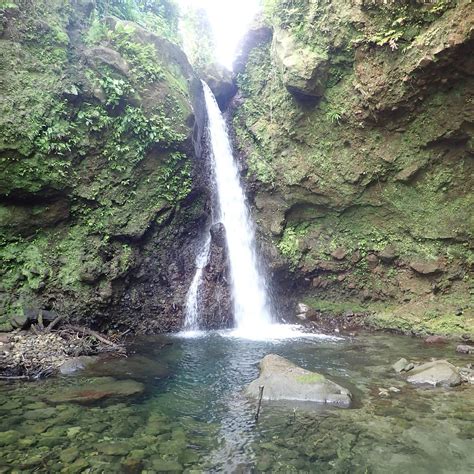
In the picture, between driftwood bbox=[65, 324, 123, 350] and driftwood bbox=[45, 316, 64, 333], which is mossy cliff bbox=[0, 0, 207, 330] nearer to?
driftwood bbox=[45, 316, 64, 333]

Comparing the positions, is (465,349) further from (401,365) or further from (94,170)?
(94,170)

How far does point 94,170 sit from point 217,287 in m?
4.76

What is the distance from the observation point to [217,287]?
11.8m

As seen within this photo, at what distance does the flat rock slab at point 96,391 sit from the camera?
582 centimetres

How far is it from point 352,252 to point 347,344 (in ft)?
10.6

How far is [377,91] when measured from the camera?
988cm

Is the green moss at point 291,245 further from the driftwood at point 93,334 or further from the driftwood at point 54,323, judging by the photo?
the driftwood at point 54,323

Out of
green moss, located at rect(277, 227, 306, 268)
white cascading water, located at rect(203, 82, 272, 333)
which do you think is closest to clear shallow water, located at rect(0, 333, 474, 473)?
white cascading water, located at rect(203, 82, 272, 333)

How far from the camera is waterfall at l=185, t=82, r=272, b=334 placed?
11680 millimetres

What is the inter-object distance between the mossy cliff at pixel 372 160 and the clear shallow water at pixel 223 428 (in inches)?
185

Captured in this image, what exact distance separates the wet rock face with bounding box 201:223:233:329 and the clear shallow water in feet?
12.4

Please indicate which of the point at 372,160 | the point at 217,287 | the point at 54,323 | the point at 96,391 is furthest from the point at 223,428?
the point at 372,160

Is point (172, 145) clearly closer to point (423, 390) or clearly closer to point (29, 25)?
point (29, 25)

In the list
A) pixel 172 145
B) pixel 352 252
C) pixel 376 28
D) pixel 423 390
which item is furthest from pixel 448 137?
pixel 172 145
